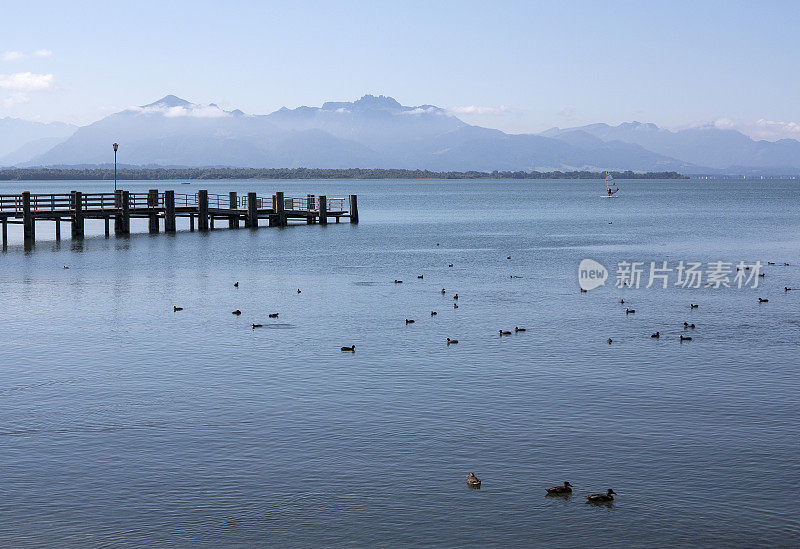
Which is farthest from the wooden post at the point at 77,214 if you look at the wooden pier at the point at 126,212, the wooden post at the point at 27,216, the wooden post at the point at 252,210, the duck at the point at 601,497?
the duck at the point at 601,497

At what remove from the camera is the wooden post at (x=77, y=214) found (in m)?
77.8

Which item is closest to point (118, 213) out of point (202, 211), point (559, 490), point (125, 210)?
point (125, 210)

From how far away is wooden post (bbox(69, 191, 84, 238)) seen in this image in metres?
77.8

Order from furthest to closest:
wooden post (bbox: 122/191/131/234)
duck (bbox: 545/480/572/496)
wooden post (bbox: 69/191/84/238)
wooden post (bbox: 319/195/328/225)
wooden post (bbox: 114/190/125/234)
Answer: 1. wooden post (bbox: 319/195/328/225)
2. wooden post (bbox: 114/190/125/234)
3. wooden post (bbox: 122/191/131/234)
4. wooden post (bbox: 69/191/84/238)
5. duck (bbox: 545/480/572/496)

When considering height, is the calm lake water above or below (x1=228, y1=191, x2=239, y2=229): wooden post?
below

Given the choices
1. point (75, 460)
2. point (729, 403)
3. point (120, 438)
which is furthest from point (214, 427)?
point (729, 403)

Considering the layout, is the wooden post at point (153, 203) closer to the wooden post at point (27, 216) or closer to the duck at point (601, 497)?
the wooden post at point (27, 216)

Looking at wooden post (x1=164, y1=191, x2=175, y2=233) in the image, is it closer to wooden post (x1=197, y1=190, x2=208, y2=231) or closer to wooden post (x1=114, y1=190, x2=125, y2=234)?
wooden post (x1=197, y1=190, x2=208, y2=231)

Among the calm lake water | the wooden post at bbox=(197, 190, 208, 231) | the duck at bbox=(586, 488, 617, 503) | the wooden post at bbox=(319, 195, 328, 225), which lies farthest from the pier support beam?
the duck at bbox=(586, 488, 617, 503)

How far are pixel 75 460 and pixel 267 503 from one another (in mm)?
4930

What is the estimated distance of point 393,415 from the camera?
2325 cm

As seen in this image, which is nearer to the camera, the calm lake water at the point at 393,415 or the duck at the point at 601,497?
the calm lake water at the point at 393,415

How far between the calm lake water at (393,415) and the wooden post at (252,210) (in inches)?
1705

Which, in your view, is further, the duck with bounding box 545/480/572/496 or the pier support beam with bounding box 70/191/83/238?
the pier support beam with bounding box 70/191/83/238
